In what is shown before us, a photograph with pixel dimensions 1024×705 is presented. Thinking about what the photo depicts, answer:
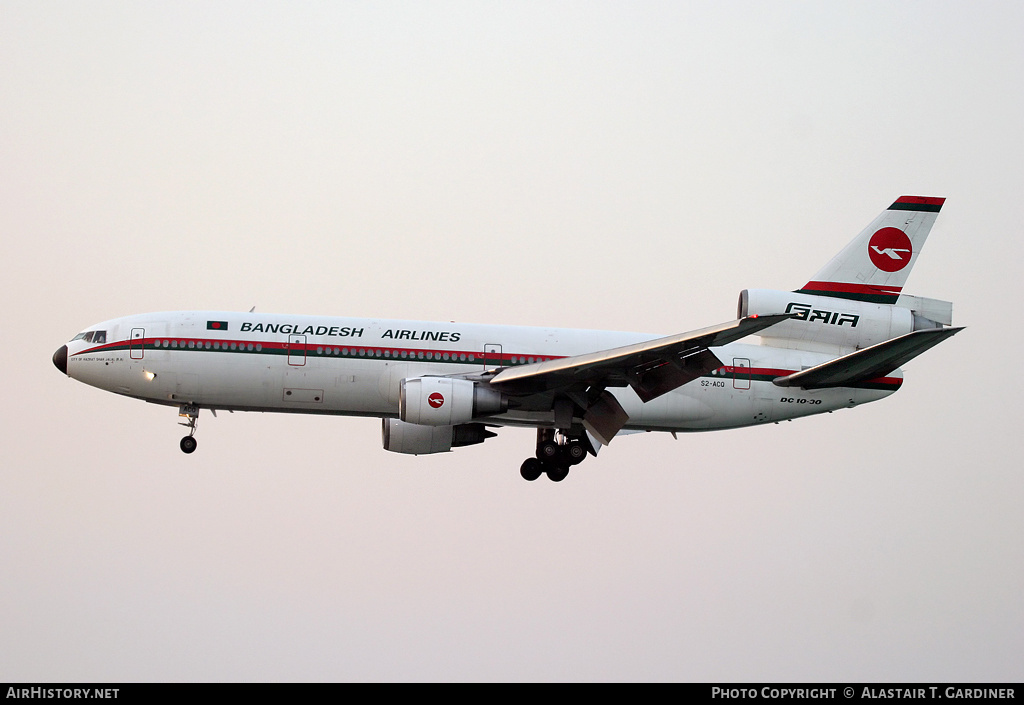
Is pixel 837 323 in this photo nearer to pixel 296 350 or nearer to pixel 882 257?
pixel 882 257

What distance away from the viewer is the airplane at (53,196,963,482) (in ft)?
134

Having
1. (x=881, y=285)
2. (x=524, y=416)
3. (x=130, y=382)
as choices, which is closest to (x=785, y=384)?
(x=881, y=285)

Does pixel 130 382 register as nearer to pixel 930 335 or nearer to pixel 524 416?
pixel 524 416

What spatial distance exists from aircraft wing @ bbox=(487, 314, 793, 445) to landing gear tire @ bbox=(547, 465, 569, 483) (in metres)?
3.27

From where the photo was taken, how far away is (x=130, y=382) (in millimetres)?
42688

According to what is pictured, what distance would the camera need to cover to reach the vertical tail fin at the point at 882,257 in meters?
46.8

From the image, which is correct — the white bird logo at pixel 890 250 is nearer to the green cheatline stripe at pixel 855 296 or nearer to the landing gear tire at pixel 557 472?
the green cheatline stripe at pixel 855 296

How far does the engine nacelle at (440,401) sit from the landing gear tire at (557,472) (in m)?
5.37

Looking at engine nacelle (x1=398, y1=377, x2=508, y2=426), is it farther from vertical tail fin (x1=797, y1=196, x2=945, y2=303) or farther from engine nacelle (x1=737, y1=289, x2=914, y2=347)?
vertical tail fin (x1=797, y1=196, x2=945, y2=303)

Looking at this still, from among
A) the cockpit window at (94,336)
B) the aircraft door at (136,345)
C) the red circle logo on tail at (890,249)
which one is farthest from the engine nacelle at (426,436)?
the red circle logo on tail at (890,249)

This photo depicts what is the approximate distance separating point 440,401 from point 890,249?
58.9 feet

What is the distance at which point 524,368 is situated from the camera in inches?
1617
